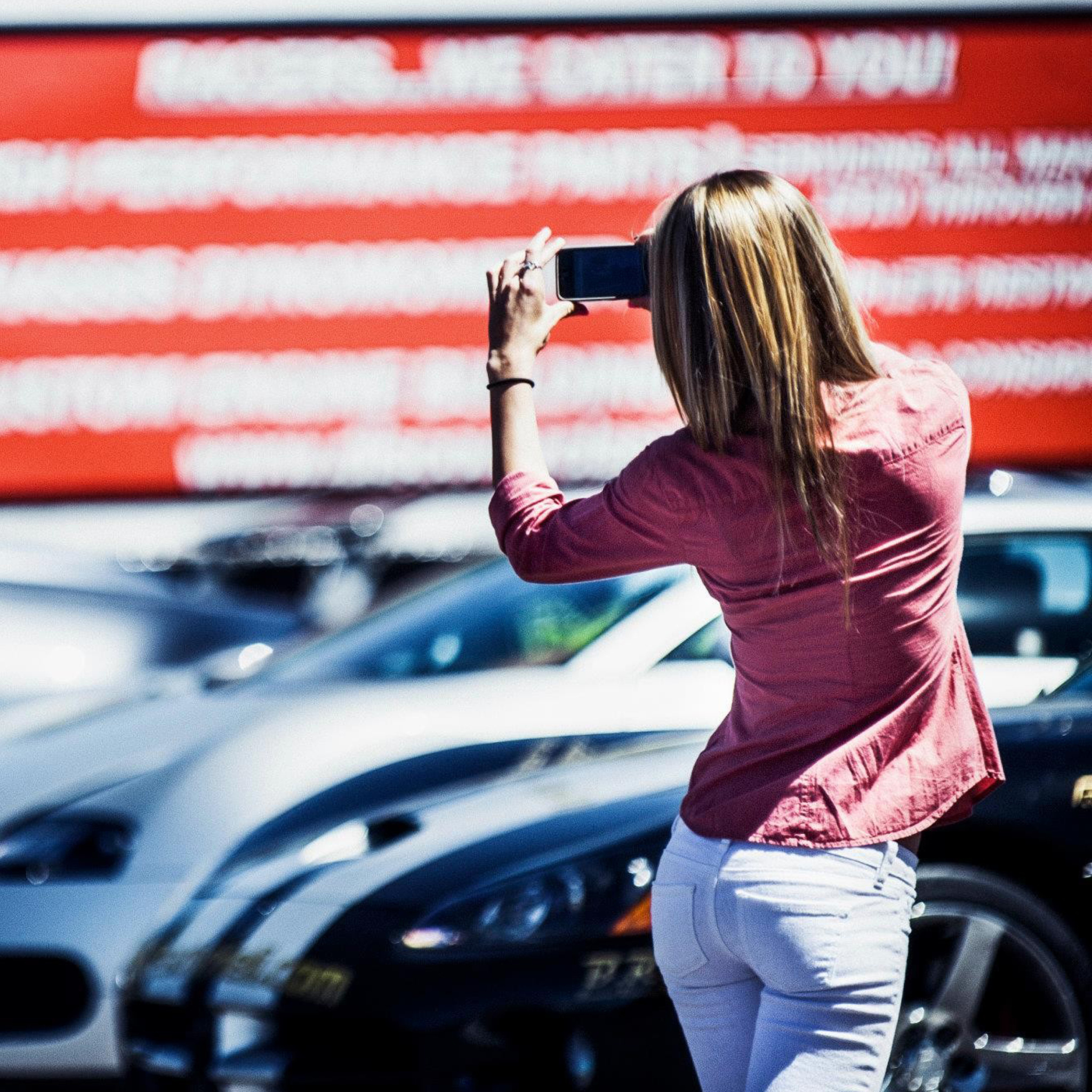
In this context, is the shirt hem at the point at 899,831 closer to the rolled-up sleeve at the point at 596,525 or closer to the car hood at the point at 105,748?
the rolled-up sleeve at the point at 596,525

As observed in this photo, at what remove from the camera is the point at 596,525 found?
1740mm

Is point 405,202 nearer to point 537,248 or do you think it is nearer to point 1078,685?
point 1078,685

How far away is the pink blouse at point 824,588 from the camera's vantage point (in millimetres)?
1691

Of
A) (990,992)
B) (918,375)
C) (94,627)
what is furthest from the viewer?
(94,627)

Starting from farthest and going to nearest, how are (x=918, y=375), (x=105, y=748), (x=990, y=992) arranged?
(x=105, y=748) → (x=990, y=992) → (x=918, y=375)

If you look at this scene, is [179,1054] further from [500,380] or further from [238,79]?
[238,79]

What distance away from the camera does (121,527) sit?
20.2 ft

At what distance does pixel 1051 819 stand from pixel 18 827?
2221 mm

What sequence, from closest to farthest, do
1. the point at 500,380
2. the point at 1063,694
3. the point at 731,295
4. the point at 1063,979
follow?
the point at 731,295
the point at 500,380
the point at 1063,979
the point at 1063,694

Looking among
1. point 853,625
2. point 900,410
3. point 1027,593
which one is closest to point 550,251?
point 900,410

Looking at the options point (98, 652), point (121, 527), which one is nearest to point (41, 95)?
point (121, 527)

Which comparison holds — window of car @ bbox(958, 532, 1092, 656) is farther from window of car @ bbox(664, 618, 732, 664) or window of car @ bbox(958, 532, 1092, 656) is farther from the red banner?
the red banner

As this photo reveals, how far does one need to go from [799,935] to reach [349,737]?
2.05 metres

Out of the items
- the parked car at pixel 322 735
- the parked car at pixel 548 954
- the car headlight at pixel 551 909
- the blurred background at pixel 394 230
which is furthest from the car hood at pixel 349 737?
the blurred background at pixel 394 230
